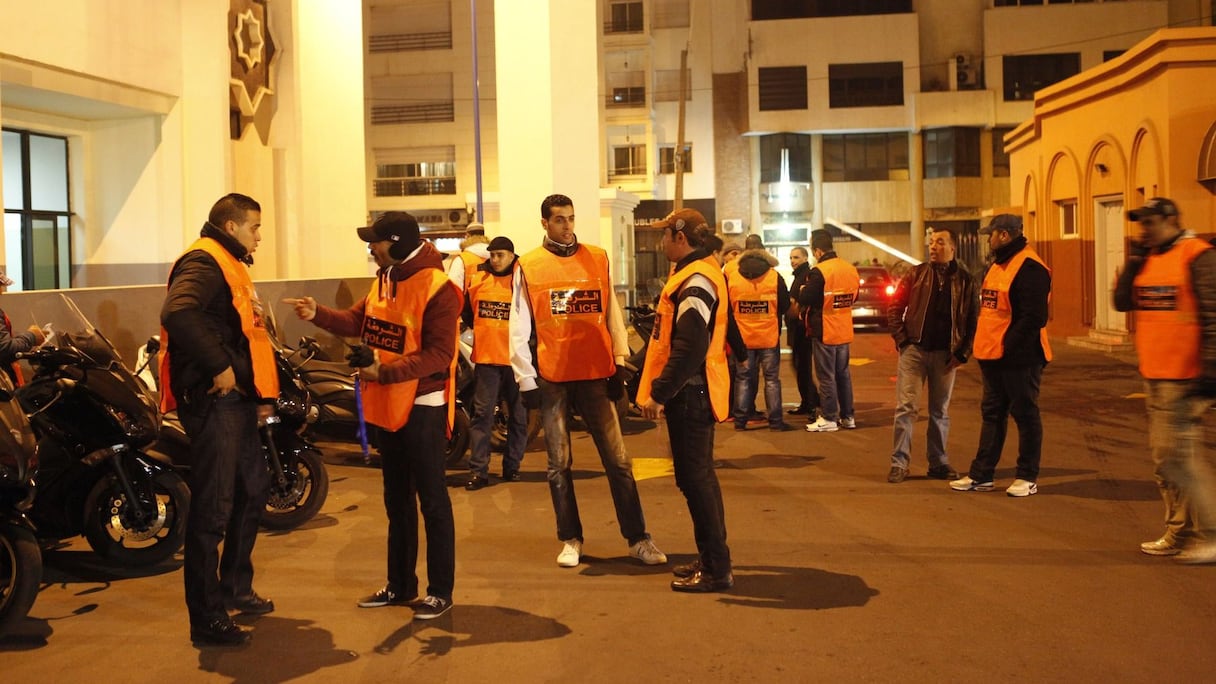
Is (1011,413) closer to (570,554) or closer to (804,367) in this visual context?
(570,554)

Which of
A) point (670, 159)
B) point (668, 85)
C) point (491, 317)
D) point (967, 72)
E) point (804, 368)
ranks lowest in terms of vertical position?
point (804, 368)

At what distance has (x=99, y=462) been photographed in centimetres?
697

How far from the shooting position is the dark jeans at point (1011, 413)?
8805 millimetres

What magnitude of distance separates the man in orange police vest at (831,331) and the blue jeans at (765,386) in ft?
1.30

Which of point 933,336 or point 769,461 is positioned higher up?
point 933,336

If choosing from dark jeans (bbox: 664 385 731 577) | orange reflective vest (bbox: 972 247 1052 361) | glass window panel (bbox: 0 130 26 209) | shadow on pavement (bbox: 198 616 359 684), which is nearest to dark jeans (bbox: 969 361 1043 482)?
orange reflective vest (bbox: 972 247 1052 361)

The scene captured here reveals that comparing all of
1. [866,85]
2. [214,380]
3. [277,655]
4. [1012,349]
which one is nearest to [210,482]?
[214,380]

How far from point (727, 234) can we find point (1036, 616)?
42686mm

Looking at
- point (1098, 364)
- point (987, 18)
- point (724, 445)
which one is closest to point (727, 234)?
point (987, 18)

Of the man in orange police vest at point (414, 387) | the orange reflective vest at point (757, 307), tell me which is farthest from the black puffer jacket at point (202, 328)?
the orange reflective vest at point (757, 307)

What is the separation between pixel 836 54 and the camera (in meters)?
48.6

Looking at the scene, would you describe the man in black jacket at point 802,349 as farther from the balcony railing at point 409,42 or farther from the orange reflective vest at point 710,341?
the balcony railing at point 409,42

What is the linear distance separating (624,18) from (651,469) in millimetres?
42810

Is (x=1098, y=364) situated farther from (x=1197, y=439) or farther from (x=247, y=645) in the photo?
(x=247, y=645)
